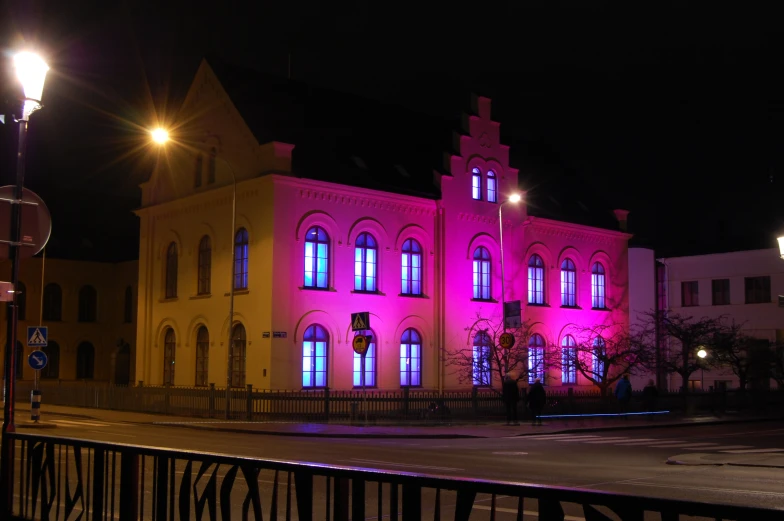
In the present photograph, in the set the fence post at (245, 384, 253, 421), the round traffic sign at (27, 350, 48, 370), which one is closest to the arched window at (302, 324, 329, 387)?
the fence post at (245, 384, 253, 421)

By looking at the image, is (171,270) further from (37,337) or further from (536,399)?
(536,399)

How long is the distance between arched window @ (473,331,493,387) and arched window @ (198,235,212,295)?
12.9 m

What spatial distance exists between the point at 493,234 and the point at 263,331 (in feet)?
45.0

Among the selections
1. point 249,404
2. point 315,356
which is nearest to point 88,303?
point 315,356

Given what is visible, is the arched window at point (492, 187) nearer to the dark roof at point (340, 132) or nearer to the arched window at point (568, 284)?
the dark roof at point (340, 132)

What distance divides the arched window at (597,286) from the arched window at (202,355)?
21836 millimetres

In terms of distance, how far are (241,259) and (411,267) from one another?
314 inches

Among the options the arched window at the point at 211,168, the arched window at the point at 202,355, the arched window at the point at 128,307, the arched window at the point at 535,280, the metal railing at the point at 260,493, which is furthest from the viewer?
the arched window at the point at 128,307

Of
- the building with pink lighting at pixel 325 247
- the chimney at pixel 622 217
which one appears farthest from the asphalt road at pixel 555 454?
the chimney at pixel 622 217

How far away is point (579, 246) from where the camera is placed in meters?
49.8

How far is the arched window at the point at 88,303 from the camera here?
61.8m

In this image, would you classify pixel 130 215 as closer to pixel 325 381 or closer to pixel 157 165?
pixel 157 165

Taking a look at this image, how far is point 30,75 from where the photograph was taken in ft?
35.7

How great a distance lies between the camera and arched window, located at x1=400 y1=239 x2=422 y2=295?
4172cm
